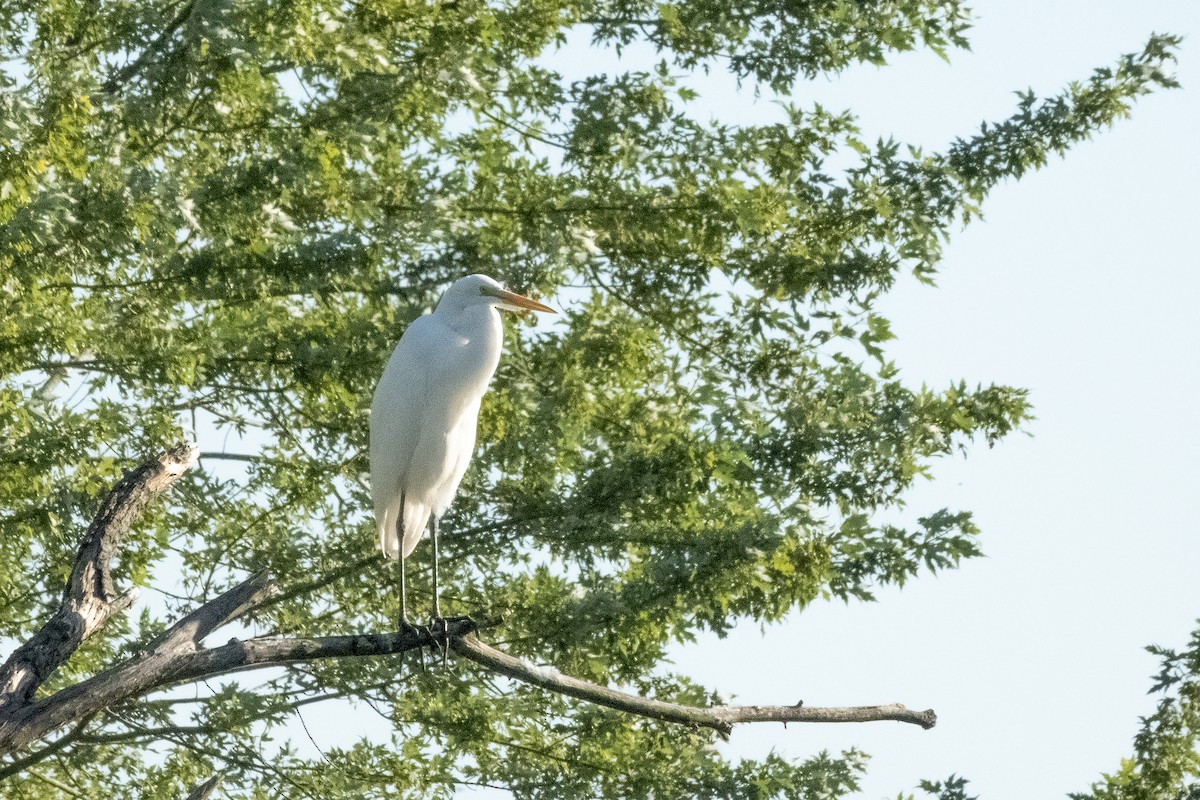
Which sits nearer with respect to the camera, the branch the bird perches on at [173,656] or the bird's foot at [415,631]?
the branch the bird perches on at [173,656]

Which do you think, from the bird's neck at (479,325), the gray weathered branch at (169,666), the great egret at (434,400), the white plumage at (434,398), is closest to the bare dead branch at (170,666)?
the gray weathered branch at (169,666)

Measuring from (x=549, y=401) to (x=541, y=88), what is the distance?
162 cm

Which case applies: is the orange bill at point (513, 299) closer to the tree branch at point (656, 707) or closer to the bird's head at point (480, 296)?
the bird's head at point (480, 296)

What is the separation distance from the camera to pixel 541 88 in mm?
7242

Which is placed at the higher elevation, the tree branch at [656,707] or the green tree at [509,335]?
the green tree at [509,335]

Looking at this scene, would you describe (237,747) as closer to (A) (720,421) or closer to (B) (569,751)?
(B) (569,751)

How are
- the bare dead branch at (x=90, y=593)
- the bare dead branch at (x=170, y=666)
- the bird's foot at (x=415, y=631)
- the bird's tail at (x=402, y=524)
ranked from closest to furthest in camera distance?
the bare dead branch at (x=170, y=666) → the bare dead branch at (x=90, y=593) → the bird's foot at (x=415, y=631) → the bird's tail at (x=402, y=524)

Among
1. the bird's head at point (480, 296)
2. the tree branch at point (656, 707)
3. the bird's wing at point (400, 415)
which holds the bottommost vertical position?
the tree branch at point (656, 707)

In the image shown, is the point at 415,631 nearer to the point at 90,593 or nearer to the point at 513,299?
the point at 90,593

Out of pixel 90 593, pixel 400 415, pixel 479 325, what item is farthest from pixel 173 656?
pixel 479 325

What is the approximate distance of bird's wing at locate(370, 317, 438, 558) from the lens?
5.81 meters

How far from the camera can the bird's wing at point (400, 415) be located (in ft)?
19.1

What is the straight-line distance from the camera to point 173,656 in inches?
169

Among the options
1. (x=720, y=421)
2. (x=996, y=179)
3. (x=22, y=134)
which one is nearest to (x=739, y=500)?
(x=720, y=421)
